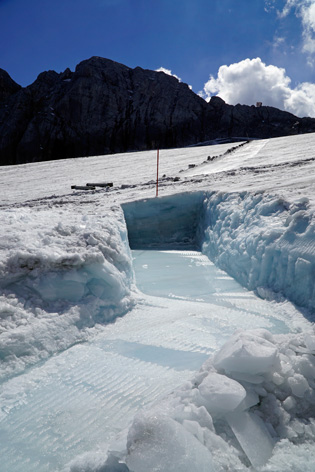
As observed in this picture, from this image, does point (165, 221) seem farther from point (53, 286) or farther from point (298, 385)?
point (298, 385)

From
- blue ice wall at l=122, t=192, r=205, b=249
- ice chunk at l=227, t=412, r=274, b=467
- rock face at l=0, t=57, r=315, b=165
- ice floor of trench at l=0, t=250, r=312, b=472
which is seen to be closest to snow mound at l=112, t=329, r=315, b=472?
ice chunk at l=227, t=412, r=274, b=467

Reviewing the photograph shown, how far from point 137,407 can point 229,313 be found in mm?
1721

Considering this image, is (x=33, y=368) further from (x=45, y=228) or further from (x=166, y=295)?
(x=166, y=295)

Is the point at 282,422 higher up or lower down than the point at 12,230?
lower down

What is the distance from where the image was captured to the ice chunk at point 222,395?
1.39 meters

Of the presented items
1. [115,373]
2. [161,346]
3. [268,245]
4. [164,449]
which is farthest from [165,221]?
[164,449]

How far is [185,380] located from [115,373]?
532 millimetres

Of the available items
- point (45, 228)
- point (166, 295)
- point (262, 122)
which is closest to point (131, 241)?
point (166, 295)

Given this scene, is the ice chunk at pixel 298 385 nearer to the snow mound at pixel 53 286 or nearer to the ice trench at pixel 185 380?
the ice trench at pixel 185 380

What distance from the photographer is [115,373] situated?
2197 mm

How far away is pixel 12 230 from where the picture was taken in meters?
3.19

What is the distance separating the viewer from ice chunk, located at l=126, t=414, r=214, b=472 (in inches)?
46.4

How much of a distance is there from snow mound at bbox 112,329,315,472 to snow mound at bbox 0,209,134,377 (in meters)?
1.32

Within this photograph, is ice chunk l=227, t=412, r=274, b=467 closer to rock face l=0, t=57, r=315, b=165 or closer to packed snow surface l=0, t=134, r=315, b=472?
packed snow surface l=0, t=134, r=315, b=472
